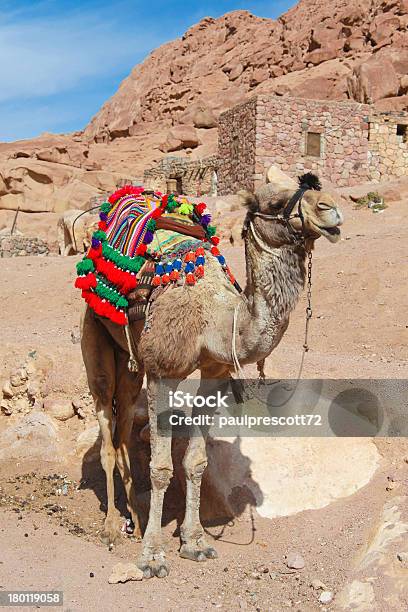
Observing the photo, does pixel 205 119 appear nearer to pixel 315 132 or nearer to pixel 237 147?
pixel 237 147

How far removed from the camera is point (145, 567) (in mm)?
4652

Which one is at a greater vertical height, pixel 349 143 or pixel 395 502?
pixel 349 143

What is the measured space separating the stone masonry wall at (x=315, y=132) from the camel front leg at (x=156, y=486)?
17.0m

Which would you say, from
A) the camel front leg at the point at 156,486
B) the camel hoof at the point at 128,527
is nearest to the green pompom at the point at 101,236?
the camel front leg at the point at 156,486

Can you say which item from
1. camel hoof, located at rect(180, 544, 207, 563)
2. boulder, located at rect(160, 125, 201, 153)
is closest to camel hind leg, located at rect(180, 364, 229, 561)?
camel hoof, located at rect(180, 544, 207, 563)

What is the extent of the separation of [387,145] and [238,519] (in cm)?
2075

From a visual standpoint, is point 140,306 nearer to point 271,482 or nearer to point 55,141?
point 271,482

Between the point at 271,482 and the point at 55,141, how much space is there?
40.3 m

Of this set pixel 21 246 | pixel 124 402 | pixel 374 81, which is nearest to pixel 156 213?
pixel 124 402

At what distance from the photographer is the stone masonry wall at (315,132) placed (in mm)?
21766

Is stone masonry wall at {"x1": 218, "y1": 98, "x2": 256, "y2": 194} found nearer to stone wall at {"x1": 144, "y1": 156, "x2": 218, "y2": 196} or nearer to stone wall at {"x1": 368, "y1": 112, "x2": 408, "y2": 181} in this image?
stone wall at {"x1": 144, "y1": 156, "x2": 218, "y2": 196}

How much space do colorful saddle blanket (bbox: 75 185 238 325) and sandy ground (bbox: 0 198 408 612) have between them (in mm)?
1763

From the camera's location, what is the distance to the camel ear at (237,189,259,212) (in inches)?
166

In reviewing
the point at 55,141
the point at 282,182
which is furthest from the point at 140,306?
the point at 55,141
